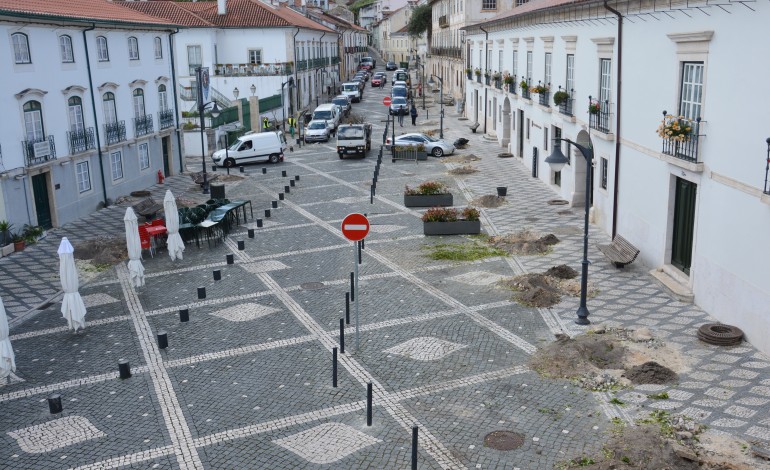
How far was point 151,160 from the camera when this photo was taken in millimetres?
33312

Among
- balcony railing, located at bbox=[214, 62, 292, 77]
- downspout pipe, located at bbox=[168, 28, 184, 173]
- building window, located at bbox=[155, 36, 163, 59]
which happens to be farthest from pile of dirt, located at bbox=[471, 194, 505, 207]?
balcony railing, located at bbox=[214, 62, 292, 77]

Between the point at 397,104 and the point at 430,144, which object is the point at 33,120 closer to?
the point at 430,144

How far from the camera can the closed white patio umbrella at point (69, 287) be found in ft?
47.5

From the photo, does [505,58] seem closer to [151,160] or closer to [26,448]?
[151,160]

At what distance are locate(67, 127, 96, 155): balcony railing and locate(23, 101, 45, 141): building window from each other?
5.22 ft

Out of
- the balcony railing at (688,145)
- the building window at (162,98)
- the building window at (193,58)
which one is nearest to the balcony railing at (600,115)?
the balcony railing at (688,145)

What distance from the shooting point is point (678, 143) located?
15.8m

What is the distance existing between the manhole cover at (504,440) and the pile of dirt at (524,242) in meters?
9.98

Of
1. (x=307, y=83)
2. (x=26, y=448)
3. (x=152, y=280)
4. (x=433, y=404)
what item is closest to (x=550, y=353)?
(x=433, y=404)

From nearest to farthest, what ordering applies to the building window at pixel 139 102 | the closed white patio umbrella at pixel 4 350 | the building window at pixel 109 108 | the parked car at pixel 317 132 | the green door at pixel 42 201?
the closed white patio umbrella at pixel 4 350, the green door at pixel 42 201, the building window at pixel 109 108, the building window at pixel 139 102, the parked car at pixel 317 132

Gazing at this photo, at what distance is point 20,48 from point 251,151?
14.9 metres

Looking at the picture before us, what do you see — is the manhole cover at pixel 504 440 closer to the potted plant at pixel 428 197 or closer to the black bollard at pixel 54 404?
the black bollard at pixel 54 404

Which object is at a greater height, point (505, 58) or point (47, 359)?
point (505, 58)

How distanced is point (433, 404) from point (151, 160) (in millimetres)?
25743
